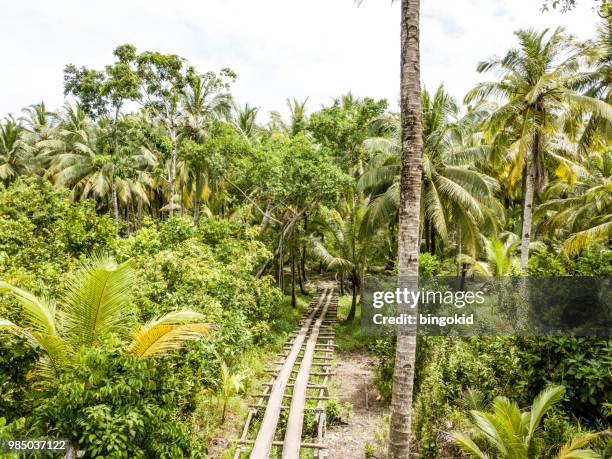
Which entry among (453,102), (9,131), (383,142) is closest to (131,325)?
(383,142)

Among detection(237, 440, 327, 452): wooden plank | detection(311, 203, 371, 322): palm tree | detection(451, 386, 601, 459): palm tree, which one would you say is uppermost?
detection(311, 203, 371, 322): palm tree

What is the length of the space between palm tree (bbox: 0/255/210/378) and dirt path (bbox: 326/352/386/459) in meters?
4.44

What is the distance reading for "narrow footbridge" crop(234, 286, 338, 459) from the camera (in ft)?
23.1

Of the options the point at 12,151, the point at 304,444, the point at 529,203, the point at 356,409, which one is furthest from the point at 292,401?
the point at 12,151

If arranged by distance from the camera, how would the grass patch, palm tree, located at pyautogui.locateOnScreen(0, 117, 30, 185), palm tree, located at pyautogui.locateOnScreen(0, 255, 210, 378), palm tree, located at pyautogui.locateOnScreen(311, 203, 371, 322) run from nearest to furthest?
palm tree, located at pyautogui.locateOnScreen(0, 255, 210, 378)
the grass patch
palm tree, located at pyautogui.locateOnScreen(311, 203, 371, 322)
palm tree, located at pyautogui.locateOnScreen(0, 117, 30, 185)

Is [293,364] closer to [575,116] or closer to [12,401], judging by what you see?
[12,401]

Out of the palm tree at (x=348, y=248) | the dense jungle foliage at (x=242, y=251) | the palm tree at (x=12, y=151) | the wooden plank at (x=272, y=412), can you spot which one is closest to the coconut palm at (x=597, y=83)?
the dense jungle foliage at (x=242, y=251)

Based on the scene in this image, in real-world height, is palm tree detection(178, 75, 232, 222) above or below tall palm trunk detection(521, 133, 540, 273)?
above

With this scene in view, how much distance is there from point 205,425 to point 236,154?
37.3ft

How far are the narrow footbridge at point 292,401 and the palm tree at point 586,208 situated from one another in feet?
26.9

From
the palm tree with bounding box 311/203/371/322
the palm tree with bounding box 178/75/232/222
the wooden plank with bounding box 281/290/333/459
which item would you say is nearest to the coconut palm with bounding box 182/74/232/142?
the palm tree with bounding box 178/75/232/222

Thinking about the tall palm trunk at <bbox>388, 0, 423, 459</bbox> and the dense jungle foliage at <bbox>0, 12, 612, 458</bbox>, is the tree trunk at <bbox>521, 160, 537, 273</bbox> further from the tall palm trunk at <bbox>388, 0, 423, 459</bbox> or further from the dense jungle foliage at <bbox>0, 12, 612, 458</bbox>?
the tall palm trunk at <bbox>388, 0, 423, 459</bbox>

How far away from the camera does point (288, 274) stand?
28047mm

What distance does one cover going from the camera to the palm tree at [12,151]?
28984 mm
